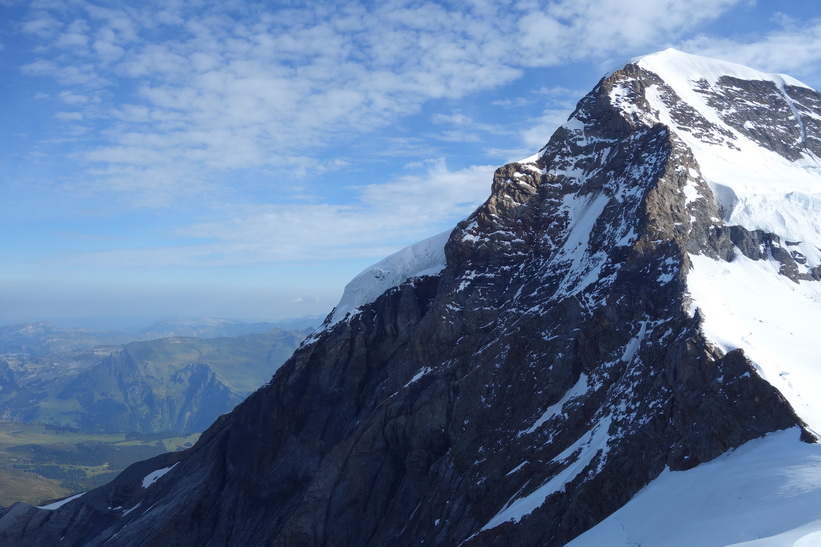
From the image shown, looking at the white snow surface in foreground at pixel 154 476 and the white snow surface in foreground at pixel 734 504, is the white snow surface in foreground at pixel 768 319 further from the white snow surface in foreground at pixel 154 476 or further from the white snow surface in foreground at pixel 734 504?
the white snow surface in foreground at pixel 154 476

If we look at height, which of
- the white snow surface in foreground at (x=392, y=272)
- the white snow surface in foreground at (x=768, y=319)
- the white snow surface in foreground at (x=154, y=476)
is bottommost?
the white snow surface in foreground at (x=154, y=476)

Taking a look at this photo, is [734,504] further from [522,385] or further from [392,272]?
[392,272]

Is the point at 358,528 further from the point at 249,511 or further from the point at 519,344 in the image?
the point at 519,344

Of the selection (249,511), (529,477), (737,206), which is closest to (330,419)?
(249,511)

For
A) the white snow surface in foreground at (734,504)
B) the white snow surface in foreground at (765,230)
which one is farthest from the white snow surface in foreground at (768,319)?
the white snow surface in foreground at (734,504)

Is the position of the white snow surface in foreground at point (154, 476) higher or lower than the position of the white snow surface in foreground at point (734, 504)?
lower

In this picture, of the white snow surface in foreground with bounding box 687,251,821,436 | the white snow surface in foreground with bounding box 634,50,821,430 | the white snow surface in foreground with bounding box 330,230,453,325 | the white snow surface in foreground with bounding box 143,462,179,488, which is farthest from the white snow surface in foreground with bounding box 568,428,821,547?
the white snow surface in foreground with bounding box 143,462,179,488

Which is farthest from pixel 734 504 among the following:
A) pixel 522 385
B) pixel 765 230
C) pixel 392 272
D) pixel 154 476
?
pixel 154 476
